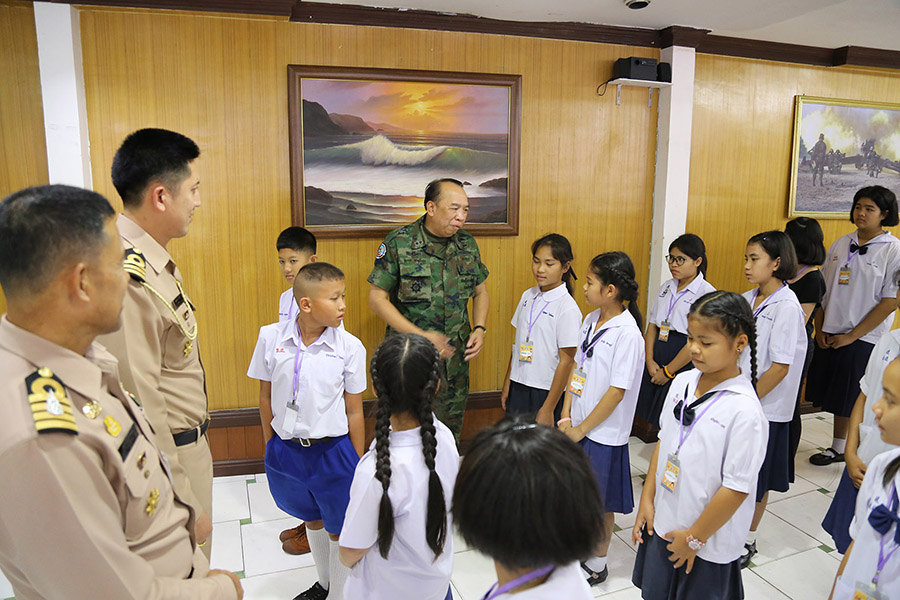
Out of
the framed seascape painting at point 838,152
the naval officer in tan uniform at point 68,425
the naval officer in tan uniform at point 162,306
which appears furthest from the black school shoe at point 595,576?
the framed seascape painting at point 838,152

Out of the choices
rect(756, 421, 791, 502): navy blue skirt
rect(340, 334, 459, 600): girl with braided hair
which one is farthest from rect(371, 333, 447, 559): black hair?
rect(756, 421, 791, 502): navy blue skirt

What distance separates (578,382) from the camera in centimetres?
253

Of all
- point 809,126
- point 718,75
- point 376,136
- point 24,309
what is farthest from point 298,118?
point 809,126

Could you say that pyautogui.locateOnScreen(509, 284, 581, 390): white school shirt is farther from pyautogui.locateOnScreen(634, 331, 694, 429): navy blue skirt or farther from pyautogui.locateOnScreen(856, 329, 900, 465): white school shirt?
pyautogui.locateOnScreen(856, 329, 900, 465): white school shirt

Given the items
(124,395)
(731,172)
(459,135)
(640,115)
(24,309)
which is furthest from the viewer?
(731,172)

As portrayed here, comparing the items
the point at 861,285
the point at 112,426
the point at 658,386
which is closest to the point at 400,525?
the point at 112,426

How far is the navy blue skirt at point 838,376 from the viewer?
3863mm

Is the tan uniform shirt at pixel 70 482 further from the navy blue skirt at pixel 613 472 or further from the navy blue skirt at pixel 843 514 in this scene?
the navy blue skirt at pixel 843 514

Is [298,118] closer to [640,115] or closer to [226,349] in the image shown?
[226,349]

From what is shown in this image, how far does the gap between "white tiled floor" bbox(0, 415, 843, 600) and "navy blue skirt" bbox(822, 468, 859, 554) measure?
493mm

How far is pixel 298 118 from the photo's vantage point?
3455mm

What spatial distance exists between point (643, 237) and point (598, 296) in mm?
2000

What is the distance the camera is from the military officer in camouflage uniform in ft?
10.8

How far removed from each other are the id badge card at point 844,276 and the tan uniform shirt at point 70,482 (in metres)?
4.38
